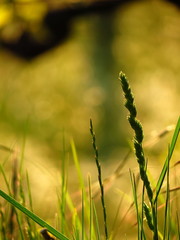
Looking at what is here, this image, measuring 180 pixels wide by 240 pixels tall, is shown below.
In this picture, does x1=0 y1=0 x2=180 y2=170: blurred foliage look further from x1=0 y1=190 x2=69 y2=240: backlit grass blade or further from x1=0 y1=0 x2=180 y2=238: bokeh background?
x1=0 y1=190 x2=69 y2=240: backlit grass blade

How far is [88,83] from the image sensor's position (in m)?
4.79

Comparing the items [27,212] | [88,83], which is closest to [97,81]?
[88,83]

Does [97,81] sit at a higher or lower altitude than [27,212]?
higher

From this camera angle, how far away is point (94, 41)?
5215 millimetres

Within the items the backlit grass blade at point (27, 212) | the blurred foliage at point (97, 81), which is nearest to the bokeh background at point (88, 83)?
the blurred foliage at point (97, 81)

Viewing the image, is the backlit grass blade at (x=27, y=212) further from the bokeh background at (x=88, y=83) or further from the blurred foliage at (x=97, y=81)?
the blurred foliage at (x=97, y=81)

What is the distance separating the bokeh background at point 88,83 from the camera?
4207mm

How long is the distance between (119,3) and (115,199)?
1.37 m

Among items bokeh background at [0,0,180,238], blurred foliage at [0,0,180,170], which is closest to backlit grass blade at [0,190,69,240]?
bokeh background at [0,0,180,238]

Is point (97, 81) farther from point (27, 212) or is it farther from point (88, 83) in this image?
point (27, 212)

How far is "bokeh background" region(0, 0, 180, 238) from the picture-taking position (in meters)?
4.21

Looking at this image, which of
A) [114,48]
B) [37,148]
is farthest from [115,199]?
[114,48]

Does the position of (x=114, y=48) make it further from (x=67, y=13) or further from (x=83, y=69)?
(x=67, y=13)

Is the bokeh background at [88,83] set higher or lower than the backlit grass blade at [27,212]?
higher
